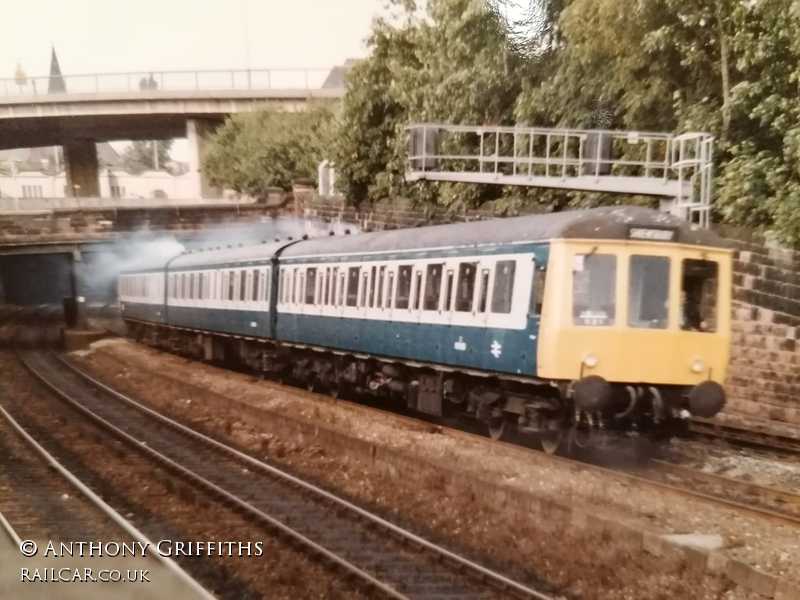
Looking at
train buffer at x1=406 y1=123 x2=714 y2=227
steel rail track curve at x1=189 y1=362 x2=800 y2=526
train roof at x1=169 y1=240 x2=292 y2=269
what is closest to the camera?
steel rail track curve at x1=189 y1=362 x2=800 y2=526

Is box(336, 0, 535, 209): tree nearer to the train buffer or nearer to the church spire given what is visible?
the train buffer

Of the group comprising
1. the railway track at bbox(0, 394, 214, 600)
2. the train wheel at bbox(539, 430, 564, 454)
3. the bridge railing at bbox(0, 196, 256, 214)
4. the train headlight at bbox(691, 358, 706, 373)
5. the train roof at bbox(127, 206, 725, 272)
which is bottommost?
the railway track at bbox(0, 394, 214, 600)

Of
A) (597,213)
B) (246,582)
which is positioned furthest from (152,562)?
(597,213)

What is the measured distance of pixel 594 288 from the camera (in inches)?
384

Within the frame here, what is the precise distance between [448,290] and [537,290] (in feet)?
7.09

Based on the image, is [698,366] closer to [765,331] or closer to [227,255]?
[765,331]

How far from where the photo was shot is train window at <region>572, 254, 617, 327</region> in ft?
31.8

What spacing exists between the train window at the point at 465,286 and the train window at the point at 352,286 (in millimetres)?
3346

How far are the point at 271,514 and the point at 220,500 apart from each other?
900 millimetres

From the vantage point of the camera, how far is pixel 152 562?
606 cm

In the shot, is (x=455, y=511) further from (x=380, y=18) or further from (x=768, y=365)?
(x=380, y=18)

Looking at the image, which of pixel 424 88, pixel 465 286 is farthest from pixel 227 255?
pixel 465 286

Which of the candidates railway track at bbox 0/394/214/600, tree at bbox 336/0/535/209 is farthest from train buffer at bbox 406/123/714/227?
railway track at bbox 0/394/214/600

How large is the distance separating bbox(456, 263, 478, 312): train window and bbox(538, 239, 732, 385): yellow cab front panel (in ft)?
5.72
